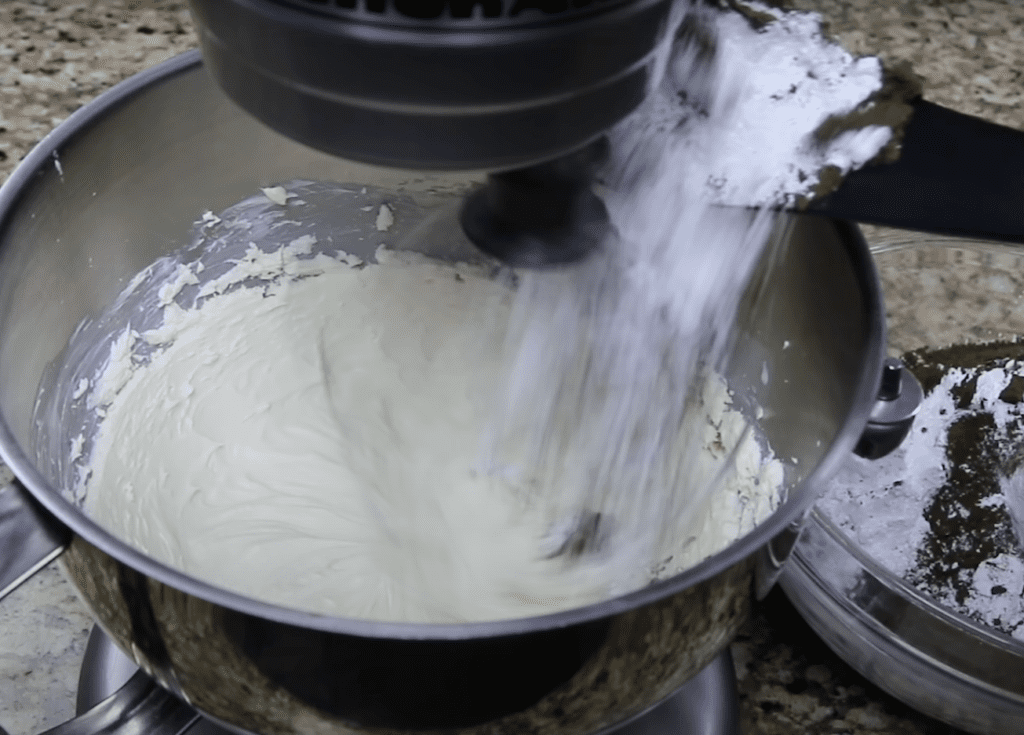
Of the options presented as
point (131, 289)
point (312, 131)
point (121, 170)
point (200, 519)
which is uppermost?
point (312, 131)

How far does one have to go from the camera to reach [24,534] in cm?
45

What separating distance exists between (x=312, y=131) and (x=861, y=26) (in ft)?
3.45

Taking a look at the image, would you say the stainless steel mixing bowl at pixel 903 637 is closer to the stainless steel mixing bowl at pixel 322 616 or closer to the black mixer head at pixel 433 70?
the stainless steel mixing bowl at pixel 322 616

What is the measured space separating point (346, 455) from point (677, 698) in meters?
0.31

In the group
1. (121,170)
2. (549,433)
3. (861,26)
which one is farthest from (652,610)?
(861,26)

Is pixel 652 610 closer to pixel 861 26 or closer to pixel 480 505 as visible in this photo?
pixel 480 505

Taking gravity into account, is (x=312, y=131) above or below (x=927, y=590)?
above

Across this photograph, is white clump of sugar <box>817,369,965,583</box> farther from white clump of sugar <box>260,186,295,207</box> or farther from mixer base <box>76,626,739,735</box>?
white clump of sugar <box>260,186,295,207</box>

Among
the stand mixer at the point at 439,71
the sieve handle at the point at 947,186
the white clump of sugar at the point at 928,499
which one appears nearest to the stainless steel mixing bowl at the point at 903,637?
the white clump of sugar at the point at 928,499

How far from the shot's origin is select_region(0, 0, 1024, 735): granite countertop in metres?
0.70

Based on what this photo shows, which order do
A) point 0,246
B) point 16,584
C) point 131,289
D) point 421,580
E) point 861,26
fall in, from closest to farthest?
point 16,584 → point 0,246 → point 421,580 → point 131,289 → point 861,26

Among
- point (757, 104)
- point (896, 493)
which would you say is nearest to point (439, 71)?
point (757, 104)

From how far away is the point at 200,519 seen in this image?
73 cm

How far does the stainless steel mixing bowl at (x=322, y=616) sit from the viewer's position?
0.42m
